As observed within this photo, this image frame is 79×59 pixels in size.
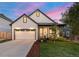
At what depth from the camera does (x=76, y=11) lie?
54.2 ft

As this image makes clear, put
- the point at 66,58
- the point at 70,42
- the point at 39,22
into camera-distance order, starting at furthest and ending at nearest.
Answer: the point at 39,22 → the point at 70,42 → the point at 66,58

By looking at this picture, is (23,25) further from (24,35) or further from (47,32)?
(47,32)

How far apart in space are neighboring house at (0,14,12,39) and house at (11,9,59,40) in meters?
0.34

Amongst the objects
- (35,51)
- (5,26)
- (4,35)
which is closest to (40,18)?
(5,26)

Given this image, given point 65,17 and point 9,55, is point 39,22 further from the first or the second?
point 9,55

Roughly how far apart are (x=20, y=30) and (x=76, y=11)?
13.6ft

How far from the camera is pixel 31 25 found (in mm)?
16453

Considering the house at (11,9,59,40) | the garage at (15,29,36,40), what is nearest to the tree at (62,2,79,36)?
the house at (11,9,59,40)

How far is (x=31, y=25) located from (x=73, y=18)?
116 inches

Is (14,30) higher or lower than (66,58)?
higher

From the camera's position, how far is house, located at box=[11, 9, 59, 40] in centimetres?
1595

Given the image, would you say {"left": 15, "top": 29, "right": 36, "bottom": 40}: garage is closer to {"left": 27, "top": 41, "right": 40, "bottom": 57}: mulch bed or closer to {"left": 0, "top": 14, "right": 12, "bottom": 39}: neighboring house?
{"left": 0, "top": 14, "right": 12, "bottom": 39}: neighboring house

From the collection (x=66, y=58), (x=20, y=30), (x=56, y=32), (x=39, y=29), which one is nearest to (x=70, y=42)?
(x=56, y=32)

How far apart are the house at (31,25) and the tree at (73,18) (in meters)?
0.91
